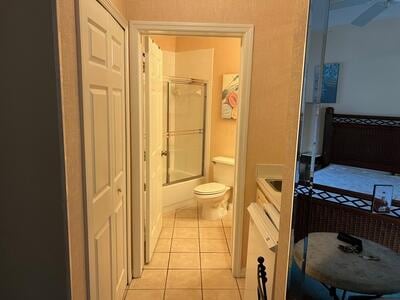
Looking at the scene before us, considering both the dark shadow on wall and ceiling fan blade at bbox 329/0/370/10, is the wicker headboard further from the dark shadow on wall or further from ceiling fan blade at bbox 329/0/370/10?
the dark shadow on wall

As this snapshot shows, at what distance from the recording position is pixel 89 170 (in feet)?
4.23

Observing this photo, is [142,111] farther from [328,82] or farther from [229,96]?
[229,96]

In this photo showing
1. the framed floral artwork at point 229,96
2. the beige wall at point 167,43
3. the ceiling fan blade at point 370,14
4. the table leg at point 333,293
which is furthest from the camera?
the beige wall at point 167,43

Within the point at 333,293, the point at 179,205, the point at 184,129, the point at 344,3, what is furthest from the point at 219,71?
the point at 333,293

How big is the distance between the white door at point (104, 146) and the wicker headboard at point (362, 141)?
3.21 feet

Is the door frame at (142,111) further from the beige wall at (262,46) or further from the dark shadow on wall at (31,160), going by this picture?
the dark shadow on wall at (31,160)

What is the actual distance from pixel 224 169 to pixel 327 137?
10.1 feet

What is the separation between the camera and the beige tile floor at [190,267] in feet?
7.30

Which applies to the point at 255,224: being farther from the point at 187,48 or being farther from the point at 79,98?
the point at 187,48

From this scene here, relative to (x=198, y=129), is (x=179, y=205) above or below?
below

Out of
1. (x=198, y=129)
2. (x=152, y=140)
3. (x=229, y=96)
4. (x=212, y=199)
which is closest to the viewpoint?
(x=152, y=140)

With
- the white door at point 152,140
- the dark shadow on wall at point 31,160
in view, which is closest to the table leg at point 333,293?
the dark shadow on wall at point 31,160

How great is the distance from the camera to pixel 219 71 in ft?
13.0

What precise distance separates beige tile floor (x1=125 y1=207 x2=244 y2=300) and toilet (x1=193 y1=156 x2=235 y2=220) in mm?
175
